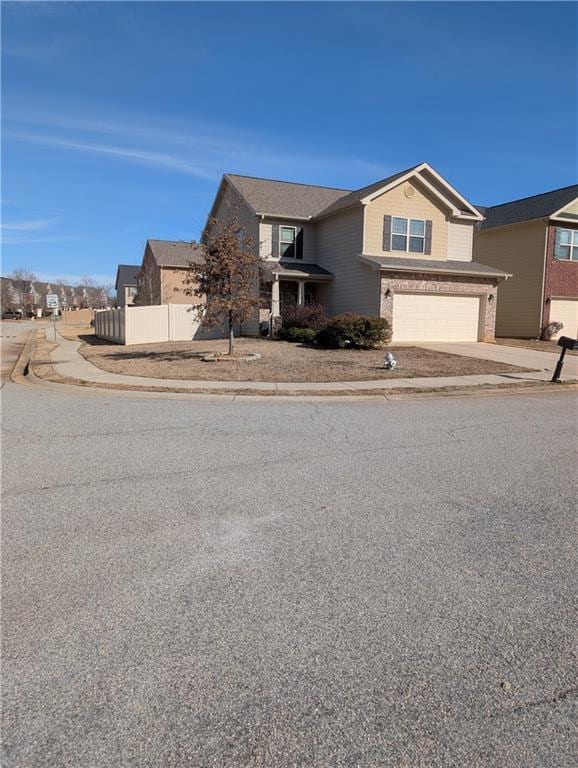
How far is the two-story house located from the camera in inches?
867

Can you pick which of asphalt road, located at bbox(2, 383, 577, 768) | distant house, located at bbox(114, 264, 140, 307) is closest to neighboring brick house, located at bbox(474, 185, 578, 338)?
asphalt road, located at bbox(2, 383, 577, 768)

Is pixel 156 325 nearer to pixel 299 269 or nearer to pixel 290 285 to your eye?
pixel 290 285

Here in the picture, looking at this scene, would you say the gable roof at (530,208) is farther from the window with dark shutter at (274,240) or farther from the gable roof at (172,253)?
the gable roof at (172,253)

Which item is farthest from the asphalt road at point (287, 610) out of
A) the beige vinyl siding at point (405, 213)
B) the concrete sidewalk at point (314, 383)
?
the beige vinyl siding at point (405, 213)

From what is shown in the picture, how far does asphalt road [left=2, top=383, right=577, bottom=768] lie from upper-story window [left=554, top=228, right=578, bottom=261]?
24.1m

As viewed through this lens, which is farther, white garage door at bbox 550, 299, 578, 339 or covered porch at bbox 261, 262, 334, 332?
white garage door at bbox 550, 299, 578, 339

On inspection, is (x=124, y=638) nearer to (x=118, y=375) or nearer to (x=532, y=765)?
(x=532, y=765)

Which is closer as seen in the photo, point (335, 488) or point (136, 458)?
point (335, 488)

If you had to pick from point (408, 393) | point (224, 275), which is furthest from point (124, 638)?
point (224, 275)

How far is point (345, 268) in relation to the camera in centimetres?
2356

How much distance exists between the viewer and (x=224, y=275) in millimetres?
15711

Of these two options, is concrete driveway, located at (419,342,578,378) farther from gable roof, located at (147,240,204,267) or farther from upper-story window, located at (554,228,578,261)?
gable roof, located at (147,240,204,267)

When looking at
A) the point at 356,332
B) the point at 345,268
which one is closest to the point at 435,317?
the point at 345,268

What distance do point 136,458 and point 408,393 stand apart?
678cm
